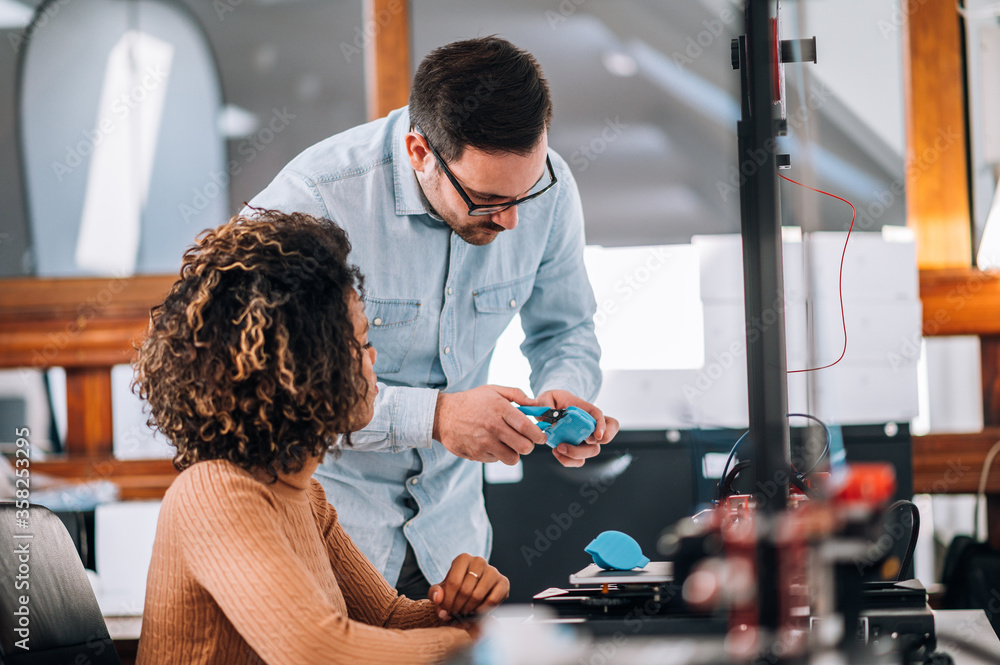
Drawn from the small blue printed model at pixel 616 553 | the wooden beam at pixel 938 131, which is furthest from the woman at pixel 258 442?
the wooden beam at pixel 938 131

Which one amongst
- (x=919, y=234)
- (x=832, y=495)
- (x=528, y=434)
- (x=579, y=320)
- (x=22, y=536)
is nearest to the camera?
(x=832, y=495)

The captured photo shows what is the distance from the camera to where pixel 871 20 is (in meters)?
3.08

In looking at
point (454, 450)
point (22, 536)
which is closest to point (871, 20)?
point (454, 450)

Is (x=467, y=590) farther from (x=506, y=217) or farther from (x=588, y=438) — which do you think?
(x=506, y=217)

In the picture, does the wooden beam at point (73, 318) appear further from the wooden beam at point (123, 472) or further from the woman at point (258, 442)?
the woman at point (258, 442)

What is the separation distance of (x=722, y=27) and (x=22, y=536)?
302cm

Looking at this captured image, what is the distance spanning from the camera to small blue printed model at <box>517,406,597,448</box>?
4.28 ft

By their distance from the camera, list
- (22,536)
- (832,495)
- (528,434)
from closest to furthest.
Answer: (832,495) → (22,536) → (528,434)

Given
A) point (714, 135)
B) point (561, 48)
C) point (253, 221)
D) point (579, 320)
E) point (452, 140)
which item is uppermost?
point (561, 48)

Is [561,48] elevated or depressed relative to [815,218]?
elevated

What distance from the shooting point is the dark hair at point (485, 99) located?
1.29 metres

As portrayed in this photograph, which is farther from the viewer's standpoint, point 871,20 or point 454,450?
point 871,20

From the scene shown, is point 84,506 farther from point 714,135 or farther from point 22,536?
point 714,135

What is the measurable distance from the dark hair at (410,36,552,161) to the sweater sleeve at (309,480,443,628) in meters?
0.62
